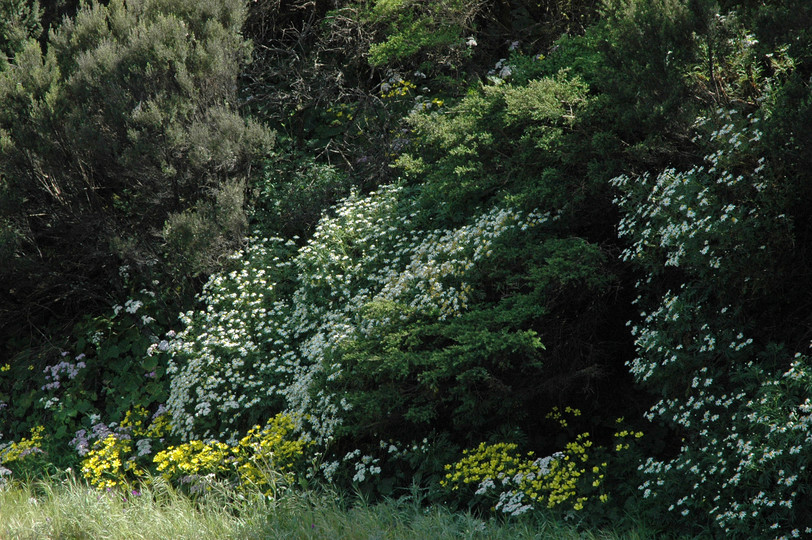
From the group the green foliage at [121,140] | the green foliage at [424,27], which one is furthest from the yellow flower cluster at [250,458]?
the green foliage at [424,27]

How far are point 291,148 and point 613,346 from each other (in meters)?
4.52

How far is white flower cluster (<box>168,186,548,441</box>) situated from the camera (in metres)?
5.12

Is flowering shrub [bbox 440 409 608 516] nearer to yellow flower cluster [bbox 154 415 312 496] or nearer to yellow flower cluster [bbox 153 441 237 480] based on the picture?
yellow flower cluster [bbox 154 415 312 496]

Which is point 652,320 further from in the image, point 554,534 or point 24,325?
point 24,325

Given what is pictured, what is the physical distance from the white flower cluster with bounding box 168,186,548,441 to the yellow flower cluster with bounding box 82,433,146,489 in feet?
1.74

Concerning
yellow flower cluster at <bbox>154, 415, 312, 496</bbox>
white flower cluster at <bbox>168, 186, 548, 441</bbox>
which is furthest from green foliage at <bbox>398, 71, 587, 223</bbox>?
yellow flower cluster at <bbox>154, 415, 312, 496</bbox>

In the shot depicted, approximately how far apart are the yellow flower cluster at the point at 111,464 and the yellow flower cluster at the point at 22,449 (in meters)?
0.64

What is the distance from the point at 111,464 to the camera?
5902mm

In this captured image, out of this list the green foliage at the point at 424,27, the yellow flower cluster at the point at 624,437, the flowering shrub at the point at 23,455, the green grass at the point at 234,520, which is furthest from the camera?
the green foliage at the point at 424,27

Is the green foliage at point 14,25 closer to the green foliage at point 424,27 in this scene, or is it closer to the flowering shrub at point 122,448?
the green foliage at point 424,27

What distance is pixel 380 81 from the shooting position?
28.2 feet

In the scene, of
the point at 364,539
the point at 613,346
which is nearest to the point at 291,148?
the point at 613,346

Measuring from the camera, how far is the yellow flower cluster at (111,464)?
5854 mm

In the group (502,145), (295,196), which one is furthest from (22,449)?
(502,145)
